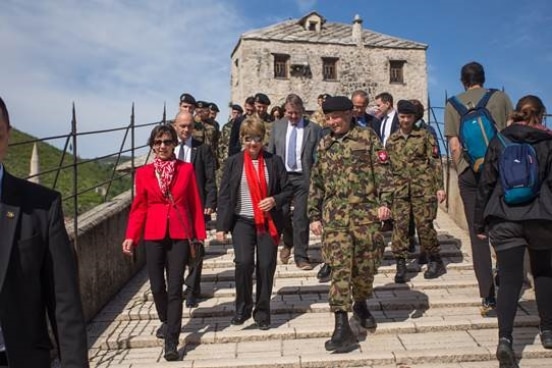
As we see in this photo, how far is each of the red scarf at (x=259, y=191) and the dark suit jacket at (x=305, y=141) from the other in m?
1.58

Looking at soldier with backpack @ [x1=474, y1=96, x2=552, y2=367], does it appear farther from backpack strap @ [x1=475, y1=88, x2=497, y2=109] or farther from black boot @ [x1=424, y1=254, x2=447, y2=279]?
black boot @ [x1=424, y1=254, x2=447, y2=279]

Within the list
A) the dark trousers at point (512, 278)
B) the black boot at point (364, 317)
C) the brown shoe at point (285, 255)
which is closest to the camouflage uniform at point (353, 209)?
the black boot at point (364, 317)

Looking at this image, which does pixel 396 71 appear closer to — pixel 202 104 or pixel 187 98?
pixel 202 104

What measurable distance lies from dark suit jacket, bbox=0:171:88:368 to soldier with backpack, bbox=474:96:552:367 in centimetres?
329

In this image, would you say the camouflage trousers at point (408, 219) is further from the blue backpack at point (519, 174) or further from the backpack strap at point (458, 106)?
the blue backpack at point (519, 174)

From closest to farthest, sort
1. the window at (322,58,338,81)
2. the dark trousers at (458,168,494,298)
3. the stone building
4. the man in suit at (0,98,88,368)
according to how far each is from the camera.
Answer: the man in suit at (0,98,88,368)
the dark trousers at (458,168,494,298)
the stone building
the window at (322,58,338,81)

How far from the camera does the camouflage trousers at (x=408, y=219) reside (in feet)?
20.1

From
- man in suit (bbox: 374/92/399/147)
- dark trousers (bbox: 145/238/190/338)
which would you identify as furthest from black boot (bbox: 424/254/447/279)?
dark trousers (bbox: 145/238/190/338)

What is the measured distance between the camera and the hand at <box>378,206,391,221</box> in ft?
15.0

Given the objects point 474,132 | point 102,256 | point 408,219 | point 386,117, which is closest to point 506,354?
point 474,132

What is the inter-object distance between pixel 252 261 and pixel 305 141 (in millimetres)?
2137

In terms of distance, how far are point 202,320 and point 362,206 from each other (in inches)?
85.4

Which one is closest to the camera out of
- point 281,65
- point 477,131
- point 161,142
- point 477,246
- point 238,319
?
point 161,142

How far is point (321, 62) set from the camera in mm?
29766
